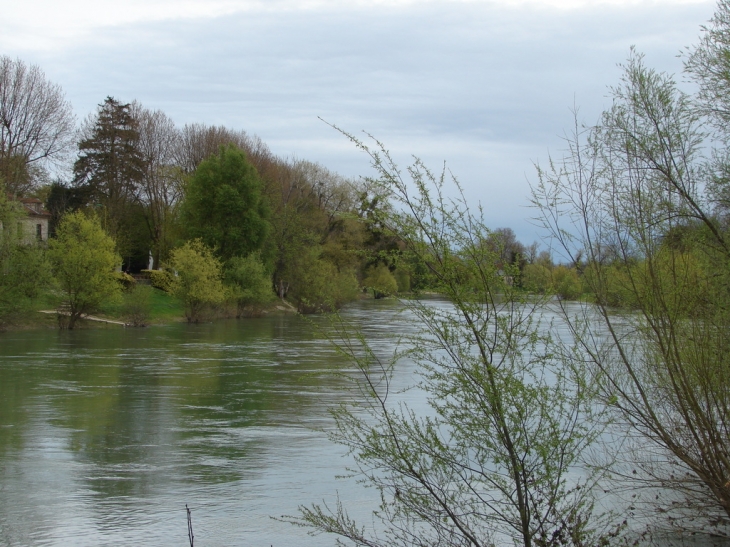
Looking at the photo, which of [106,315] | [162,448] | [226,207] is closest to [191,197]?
[226,207]

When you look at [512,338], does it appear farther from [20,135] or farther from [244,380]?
[20,135]

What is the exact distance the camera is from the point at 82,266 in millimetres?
39938

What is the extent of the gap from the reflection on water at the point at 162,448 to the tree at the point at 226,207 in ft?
88.9

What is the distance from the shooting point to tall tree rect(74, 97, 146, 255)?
57.5 meters

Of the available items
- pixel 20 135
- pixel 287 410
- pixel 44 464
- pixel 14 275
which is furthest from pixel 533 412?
pixel 20 135

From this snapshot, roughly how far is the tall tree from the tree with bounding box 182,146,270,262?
5.50m

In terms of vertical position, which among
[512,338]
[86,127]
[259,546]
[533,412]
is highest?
[86,127]

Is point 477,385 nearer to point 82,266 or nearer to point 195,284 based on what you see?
point 82,266

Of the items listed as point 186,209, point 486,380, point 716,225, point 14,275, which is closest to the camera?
point 486,380

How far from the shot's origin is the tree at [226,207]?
5481 centimetres

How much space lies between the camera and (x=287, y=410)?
59.7 feet

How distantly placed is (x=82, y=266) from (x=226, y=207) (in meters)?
16.1

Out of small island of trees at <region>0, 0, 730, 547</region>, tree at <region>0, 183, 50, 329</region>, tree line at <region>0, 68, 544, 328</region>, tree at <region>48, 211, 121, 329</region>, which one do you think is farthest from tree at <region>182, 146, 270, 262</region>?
small island of trees at <region>0, 0, 730, 547</region>

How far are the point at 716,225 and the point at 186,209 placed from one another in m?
50.1
